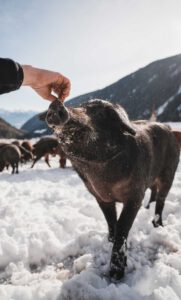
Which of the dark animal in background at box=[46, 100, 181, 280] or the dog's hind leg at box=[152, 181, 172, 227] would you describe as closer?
the dark animal in background at box=[46, 100, 181, 280]

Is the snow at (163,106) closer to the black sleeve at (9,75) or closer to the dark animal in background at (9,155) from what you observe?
the dark animal in background at (9,155)

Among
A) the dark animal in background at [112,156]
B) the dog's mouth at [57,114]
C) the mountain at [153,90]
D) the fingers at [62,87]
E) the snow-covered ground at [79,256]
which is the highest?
the dog's mouth at [57,114]

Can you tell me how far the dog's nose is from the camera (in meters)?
2.20

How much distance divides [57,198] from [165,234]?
350 centimetres

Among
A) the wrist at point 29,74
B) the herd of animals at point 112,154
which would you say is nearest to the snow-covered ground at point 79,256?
the herd of animals at point 112,154

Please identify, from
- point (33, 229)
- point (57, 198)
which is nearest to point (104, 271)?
point (33, 229)

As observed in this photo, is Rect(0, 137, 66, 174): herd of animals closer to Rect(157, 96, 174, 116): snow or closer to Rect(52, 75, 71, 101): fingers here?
Rect(52, 75, 71, 101): fingers

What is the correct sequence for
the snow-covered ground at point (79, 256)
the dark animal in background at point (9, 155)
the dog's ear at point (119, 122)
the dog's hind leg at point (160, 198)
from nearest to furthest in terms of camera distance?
the snow-covered ground at point (79, 256)
the dog's ear at point (119, 122)
the dog's hind leg at point (160, 198)
the dark animal in background at point (9, 155)

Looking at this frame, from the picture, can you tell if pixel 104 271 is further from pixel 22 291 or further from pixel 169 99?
pixel 169 99

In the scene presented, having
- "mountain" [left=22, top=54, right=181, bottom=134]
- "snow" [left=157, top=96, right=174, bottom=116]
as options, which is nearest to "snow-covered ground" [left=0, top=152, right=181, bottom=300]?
"mountain" [left=22, top=54, right=181, bottom=134]

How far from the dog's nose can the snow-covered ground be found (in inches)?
52.9

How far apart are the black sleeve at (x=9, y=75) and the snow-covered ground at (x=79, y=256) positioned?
1.53 meters

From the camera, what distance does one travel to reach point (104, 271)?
3271mm

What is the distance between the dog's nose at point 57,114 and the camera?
2.20m
